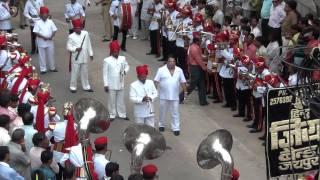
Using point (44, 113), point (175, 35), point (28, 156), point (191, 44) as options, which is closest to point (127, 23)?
point (175, 35)

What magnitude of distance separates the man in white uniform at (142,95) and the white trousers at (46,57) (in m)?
4.44

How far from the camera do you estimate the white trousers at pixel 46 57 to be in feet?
60.5

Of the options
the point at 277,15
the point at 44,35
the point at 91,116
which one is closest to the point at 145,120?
the point at 91,116

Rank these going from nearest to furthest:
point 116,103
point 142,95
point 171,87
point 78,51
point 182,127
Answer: point 142,95, point 171,87, point 182,127, point 116,103, point 78,51

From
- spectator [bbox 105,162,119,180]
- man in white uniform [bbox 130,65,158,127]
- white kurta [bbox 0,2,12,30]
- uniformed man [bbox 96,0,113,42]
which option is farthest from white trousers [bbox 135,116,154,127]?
uniformed man [bbox 96,0,113,42]

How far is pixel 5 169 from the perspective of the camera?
1002cm

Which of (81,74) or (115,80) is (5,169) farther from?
(81,74)

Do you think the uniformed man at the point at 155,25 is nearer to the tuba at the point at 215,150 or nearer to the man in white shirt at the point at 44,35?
the man in white shirt at the point at 44,35

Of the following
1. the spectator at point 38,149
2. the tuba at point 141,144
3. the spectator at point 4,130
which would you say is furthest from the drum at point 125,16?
the spectator at point 38,149

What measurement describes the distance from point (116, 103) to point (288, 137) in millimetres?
5875

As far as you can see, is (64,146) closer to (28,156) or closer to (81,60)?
(28,156)

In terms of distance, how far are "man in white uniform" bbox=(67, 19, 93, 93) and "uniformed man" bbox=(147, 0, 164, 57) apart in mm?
2844

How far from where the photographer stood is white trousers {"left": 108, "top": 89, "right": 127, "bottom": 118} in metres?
15.9

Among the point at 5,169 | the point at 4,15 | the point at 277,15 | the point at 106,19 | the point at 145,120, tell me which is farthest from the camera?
the point at 106,19
